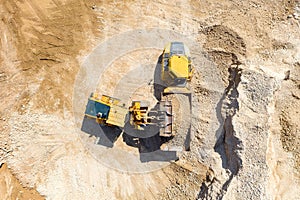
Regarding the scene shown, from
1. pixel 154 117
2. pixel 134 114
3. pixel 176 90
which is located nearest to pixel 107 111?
pixel 134 114

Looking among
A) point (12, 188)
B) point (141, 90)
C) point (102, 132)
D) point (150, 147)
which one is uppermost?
point (141, 90)

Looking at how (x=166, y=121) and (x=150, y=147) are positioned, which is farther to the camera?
(x=150, y=147)

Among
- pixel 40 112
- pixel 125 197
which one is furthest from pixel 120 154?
pixel 40 112

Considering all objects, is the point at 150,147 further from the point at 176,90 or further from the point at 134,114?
the point at 176,90

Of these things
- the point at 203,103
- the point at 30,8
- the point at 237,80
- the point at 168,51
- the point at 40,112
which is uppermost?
the point at 30,8

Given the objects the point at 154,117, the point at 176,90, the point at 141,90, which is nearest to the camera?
the point at 154,117

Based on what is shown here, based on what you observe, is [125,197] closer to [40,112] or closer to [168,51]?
[40,112]

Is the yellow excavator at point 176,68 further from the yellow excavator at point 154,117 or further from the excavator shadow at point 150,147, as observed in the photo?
the excavator shadow at point 150,147

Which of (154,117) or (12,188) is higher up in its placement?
(154,117)
